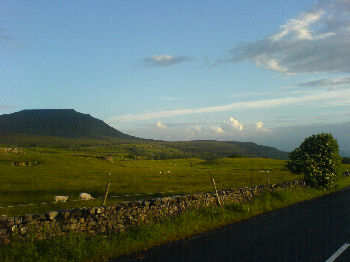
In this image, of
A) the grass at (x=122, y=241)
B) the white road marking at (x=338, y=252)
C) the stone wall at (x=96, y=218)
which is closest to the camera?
the white road marking at (x=338, y=252)

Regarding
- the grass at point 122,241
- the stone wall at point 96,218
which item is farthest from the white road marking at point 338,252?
the stone wall at point 96,218

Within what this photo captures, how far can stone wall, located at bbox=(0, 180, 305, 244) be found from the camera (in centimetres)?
1133

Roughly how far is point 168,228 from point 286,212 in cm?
916

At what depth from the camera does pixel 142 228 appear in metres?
13.2

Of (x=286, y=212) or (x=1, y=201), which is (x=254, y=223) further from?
(x=1, y=201)

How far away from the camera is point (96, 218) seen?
1312 cm

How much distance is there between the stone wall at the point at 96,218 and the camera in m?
11.3

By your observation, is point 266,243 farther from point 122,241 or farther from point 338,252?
point 122,241

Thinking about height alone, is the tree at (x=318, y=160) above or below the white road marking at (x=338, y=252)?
above

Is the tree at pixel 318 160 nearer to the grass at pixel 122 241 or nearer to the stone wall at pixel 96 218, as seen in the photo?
the grass at pixel 122 241

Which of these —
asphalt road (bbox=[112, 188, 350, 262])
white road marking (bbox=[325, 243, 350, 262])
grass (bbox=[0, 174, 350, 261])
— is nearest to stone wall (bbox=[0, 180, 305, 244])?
grass (bbox=[0, 174, 350, 261])

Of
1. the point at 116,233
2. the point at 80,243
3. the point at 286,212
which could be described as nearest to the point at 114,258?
the point at 80,243

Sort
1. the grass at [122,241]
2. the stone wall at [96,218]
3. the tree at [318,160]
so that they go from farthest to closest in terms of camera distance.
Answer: the tree at [318,160] → the stone wall at [96,218] → the grass at [122,241]

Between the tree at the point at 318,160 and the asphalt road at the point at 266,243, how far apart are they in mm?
18998
